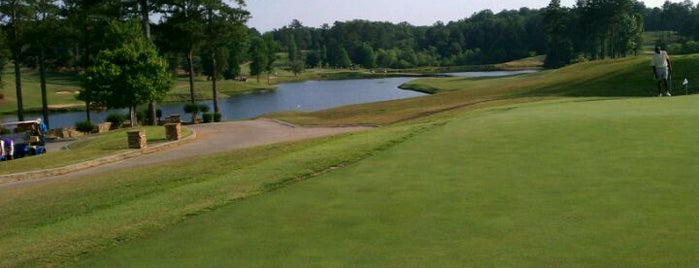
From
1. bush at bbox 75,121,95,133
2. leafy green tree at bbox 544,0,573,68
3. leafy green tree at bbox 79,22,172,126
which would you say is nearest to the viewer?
leafy green tree at bbox 79,22,172,126

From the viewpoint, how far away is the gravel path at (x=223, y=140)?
866 inches

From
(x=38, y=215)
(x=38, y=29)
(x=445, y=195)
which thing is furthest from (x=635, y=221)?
(x=38, y=29)

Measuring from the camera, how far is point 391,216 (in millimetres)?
7973

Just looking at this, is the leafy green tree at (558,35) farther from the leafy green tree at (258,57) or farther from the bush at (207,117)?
the bush at (207,117)

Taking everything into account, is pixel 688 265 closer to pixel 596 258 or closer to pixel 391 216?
pixel 596 258

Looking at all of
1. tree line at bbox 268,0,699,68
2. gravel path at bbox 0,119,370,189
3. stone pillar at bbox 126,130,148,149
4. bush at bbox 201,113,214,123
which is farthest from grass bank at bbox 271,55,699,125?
tree line at bbox 268,0,699,68

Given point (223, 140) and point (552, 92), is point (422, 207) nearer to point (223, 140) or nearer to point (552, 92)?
point (223, 140)

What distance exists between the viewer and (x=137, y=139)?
2644 cm

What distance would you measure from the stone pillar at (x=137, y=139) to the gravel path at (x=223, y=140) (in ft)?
3.20

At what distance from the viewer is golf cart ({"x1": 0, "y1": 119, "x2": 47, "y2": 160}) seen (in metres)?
26.2

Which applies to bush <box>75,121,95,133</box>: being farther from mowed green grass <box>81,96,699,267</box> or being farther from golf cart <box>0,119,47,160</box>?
mowed green grass <box>81,96,699,267</box>

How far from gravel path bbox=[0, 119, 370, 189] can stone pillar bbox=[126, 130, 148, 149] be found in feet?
3.20

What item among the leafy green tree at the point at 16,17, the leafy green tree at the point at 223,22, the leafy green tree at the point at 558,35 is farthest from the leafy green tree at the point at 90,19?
the leafy green tree at the point at 558,35

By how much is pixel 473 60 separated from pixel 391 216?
178244 mm
